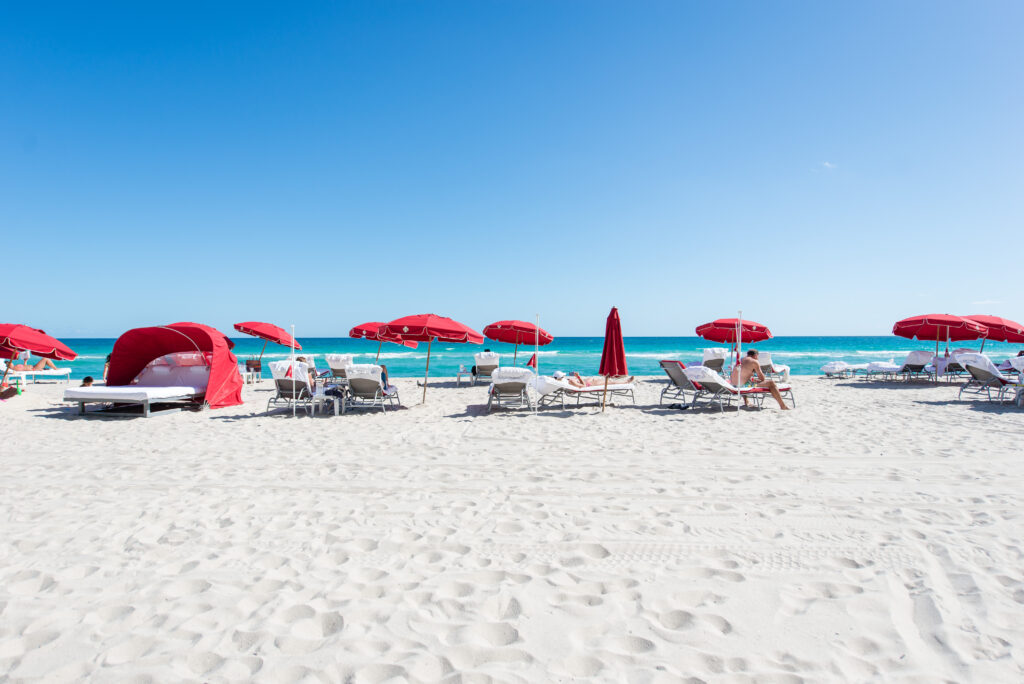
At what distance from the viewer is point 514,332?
46.0 ft

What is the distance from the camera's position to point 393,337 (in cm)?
1038

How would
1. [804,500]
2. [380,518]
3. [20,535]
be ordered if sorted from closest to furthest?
[20,535] < [380,518] < [804,500]

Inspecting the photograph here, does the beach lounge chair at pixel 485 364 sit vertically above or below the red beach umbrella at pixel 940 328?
below

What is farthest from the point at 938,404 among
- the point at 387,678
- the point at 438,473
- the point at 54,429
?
the point at 54,429

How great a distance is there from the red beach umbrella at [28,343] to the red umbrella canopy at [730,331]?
1429 cm

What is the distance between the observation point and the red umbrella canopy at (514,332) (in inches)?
539

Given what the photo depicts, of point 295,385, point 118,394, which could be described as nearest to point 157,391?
point 118,394

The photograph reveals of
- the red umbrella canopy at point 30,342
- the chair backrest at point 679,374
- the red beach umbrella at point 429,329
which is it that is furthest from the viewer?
the red umbrella canopy at point 30,342

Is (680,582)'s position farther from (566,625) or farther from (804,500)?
(804,500)

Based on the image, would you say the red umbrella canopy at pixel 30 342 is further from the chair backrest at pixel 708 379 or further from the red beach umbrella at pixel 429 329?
the chair backrest at pixel 708 379

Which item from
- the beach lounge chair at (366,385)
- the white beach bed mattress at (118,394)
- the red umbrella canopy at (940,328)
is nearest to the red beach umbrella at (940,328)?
the red umbrella canopy at (940,328)

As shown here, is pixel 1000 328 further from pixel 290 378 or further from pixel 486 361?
pixel 290 378

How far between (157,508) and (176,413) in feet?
18.6

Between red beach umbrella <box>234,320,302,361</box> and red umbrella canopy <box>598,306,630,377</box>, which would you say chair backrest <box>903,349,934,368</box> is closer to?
red umbrella canopy <box>598,306,630,377</box>
